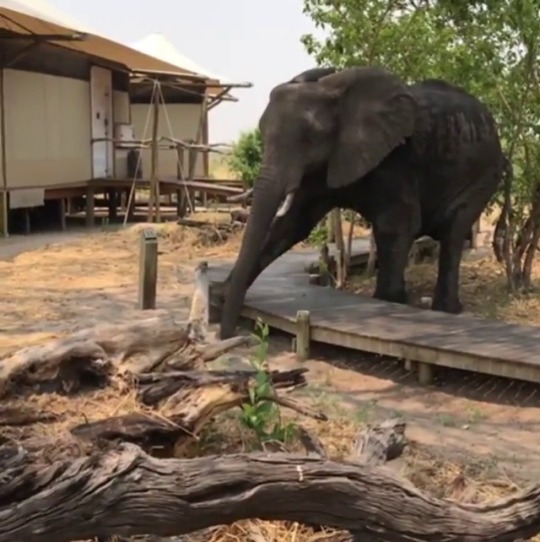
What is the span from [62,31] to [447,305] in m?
9.39

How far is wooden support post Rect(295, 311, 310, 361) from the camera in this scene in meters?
8.16

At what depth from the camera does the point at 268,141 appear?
8680mm

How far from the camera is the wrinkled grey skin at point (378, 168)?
8680mm

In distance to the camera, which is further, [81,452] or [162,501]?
[81,452]

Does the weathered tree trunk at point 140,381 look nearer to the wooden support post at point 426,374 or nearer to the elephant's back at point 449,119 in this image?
the wooden support post at point 426,374

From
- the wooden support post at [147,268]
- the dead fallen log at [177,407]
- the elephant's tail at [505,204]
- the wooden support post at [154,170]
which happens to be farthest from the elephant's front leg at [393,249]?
the wooden support post at [154,170]

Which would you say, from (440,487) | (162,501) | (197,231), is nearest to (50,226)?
(197,231)

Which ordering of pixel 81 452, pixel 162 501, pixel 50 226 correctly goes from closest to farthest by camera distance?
pixel 162 501 < pixel 81 452 < pixel 50 226

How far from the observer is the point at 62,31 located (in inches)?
657

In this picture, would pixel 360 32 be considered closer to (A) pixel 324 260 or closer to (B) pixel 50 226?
(A) pixel 324 260

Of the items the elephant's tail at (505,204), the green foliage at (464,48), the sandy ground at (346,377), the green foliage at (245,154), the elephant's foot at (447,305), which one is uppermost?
the green foliage at (464,48)

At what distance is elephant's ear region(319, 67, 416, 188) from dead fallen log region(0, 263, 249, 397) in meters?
3.61

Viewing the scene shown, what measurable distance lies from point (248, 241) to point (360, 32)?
3.06 meters

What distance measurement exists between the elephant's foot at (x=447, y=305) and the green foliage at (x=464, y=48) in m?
1.63
